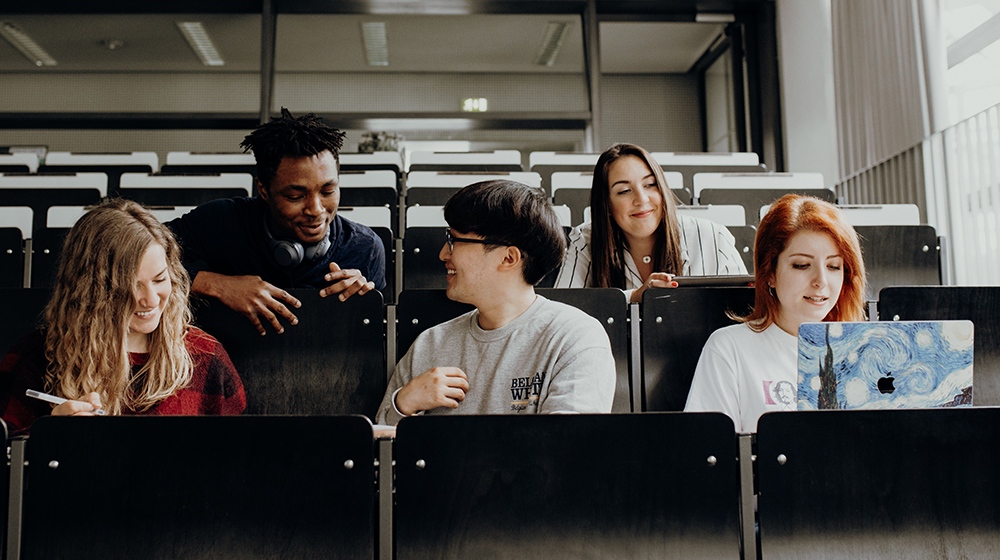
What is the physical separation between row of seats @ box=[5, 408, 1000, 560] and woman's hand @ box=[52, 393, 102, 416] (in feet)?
0.38

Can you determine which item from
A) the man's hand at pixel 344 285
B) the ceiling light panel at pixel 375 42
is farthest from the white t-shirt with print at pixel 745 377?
the ceiling light panel at pixel 375 42

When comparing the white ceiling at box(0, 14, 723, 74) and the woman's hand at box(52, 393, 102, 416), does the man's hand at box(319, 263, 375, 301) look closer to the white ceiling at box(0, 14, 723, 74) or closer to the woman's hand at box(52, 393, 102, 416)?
the woman's hand at box(52, 393, 102, 416)

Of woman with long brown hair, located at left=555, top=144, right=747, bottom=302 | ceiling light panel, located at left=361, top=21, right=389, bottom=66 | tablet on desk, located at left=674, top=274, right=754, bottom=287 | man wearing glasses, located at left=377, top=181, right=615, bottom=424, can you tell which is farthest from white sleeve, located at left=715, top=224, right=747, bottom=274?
ceiling light panel, located at left=361, top=21, right=389, bottom=66

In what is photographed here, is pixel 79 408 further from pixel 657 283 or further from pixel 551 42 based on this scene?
pixel 551 42

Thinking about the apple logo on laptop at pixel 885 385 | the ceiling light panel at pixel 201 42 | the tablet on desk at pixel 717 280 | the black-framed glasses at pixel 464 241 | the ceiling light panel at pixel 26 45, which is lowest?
the apple logo on laptop at pixel 885 385

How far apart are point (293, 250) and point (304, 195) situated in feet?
0.44

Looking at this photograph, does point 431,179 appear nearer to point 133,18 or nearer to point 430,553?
point 430,553

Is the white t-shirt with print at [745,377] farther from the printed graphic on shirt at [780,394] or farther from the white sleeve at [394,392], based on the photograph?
the white sleeve at [394,392]

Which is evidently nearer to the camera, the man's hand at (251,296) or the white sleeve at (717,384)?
the white sleeve at (717,384)

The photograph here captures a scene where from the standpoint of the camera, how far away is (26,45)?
7703 mm

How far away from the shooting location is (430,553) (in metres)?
1.00

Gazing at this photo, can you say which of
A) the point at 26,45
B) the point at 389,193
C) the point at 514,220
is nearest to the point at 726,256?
the point at 514,220

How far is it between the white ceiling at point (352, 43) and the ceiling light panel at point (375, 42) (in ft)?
0.22

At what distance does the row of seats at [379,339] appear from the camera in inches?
62.8
